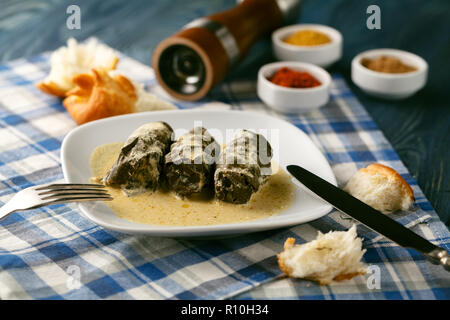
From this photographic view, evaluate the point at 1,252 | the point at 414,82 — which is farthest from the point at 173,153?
the point at 414,82

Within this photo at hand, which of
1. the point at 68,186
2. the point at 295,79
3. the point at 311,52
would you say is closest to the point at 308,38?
the point at 311,52

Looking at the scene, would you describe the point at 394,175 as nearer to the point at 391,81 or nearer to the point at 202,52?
the point at 391,81

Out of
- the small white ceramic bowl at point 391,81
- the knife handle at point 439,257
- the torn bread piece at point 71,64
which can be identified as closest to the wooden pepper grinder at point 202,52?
the torn bread piece at point 71,64

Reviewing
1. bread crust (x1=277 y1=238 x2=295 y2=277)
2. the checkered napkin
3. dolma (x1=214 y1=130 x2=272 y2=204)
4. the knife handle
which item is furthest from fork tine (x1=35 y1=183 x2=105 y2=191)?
the knife handle

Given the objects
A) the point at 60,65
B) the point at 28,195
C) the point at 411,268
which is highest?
the point at 60,65

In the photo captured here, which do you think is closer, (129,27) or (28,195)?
(28,195)

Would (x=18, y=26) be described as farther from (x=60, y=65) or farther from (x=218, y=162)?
(x=218, y=162)

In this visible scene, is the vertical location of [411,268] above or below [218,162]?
below

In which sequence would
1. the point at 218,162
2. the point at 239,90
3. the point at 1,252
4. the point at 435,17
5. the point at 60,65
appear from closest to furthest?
the point at 1,252, the point at 218,162, the point at 60,65, the point at 239,90, the point at 435,17
